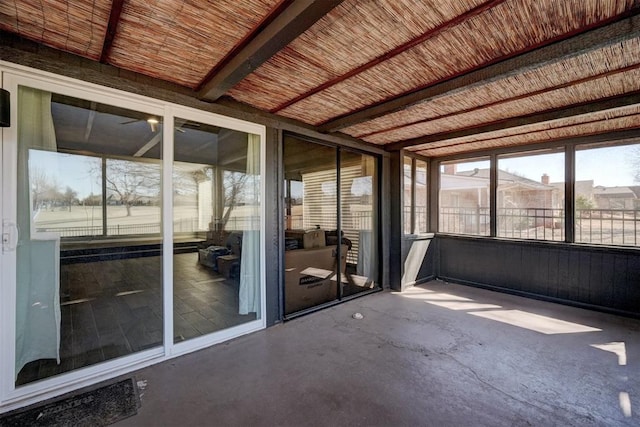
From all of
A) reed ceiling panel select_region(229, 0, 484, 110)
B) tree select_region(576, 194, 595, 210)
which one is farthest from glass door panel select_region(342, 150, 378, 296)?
tree select_region(576, 194, 595, 210)

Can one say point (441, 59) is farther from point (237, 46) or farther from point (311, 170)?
point (311, 170)

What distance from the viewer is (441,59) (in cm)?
219

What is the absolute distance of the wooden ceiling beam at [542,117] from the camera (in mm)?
2811

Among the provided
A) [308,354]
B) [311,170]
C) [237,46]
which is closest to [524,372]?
[308,354]

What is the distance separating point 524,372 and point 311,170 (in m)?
3.08

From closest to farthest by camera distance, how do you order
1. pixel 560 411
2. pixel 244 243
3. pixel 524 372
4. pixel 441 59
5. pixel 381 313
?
pixel 560 411, pixel 441 59, pixel 524 372, pixel 244 243, pixel 381 313

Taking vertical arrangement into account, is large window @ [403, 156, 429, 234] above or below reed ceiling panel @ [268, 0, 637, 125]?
below

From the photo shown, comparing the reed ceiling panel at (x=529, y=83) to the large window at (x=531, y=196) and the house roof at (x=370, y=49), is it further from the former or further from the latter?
the large window at (x=531, y=196)

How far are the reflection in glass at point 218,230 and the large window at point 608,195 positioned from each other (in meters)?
4.50

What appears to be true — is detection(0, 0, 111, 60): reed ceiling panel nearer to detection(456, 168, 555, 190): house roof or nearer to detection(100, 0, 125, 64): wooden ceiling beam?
detection(100, 0, 125, 64): wooden ceiling beam

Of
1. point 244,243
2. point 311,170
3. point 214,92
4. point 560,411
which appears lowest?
point 560,411

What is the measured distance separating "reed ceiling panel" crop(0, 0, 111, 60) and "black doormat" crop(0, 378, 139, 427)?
245cm

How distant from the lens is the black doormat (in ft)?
6.02

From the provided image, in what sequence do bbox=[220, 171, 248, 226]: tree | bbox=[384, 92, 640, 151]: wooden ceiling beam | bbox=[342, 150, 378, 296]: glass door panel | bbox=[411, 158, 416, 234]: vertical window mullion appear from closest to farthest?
1. bbox=[384, 92, 640, 151]: wooden ceiling beam
2. bbox=[220, 171, 248, 226]: tree
3. bbox=[342, 150, 378, 296]: glass door panel
4. bbox=[411, 158, 416, 234]: vertical window mullion
